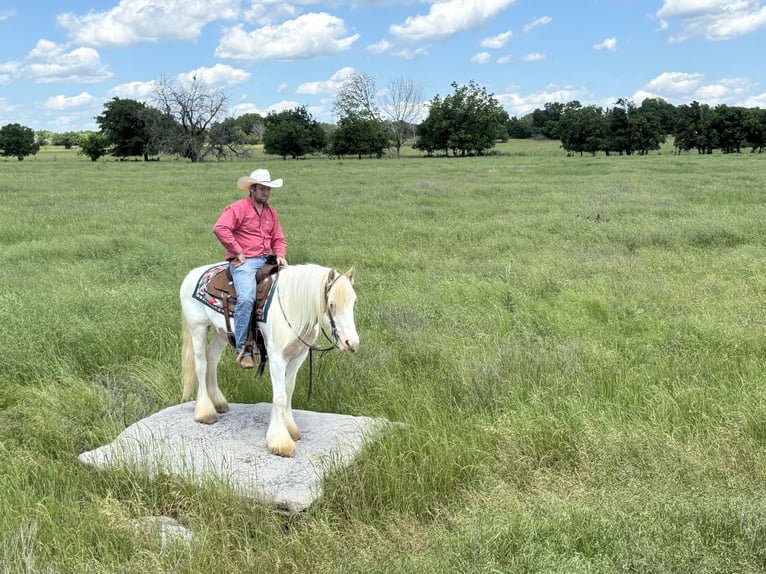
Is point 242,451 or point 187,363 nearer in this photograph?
point 242,451

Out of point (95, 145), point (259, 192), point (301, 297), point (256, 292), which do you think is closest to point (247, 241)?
point (259, 192)

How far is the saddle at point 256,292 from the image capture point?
16.3 ft

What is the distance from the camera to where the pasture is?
3543 millimetres

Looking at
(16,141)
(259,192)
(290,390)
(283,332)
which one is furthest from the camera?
(16,141)

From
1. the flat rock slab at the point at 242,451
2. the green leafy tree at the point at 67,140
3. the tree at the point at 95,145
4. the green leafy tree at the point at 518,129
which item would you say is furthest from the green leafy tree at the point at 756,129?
the green leafy tree at the point at 67,140

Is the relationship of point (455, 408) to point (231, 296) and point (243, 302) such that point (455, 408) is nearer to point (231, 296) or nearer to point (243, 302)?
point (243, 302)

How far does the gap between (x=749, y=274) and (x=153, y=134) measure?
7081cm

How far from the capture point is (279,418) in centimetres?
484

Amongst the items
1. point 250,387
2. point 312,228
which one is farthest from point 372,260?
point 250,387

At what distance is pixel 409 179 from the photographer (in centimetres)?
3334

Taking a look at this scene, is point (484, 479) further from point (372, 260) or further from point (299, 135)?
point (299, 135)

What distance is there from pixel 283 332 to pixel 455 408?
1920 mm

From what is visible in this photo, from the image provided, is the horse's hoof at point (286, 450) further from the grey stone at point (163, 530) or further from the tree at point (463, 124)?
the tree at point (463, 124)

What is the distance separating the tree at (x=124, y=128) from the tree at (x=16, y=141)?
44.4 ft
